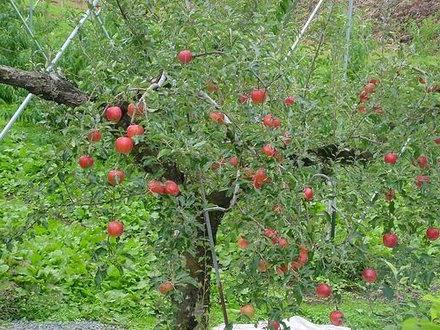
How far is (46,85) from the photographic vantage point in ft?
8.64

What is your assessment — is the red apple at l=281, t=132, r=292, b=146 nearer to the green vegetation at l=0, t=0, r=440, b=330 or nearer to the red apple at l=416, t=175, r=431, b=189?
the green vegetation at l=0, t=0, r=440, b=330

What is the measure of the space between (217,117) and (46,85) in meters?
0.66

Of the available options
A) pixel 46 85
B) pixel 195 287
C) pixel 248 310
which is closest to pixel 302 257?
pixel 248 310

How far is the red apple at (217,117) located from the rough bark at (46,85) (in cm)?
51

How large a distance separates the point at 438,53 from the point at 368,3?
29.5 ft

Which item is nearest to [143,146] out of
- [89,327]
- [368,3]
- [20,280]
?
[89,327]

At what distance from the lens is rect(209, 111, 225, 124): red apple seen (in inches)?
92.3

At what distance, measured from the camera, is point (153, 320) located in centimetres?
461

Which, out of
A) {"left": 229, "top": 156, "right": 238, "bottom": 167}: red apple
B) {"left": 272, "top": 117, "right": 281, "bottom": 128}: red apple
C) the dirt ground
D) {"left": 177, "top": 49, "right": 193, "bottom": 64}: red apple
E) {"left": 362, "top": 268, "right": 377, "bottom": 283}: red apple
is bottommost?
{"left": 362, "top": 268, "right": 377, "bottom": 283}: red apple

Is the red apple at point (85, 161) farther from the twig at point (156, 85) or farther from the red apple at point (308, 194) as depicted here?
the red apple at point (308, 194)

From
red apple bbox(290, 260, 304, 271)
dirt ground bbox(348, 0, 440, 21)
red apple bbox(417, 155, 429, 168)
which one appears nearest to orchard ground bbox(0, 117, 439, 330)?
red apple bbox(417, 155, 429, 168)

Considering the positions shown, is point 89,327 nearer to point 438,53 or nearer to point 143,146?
point 143,146

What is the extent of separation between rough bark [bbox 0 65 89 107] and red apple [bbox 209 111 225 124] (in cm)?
51

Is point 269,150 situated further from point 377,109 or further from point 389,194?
point 377,109
